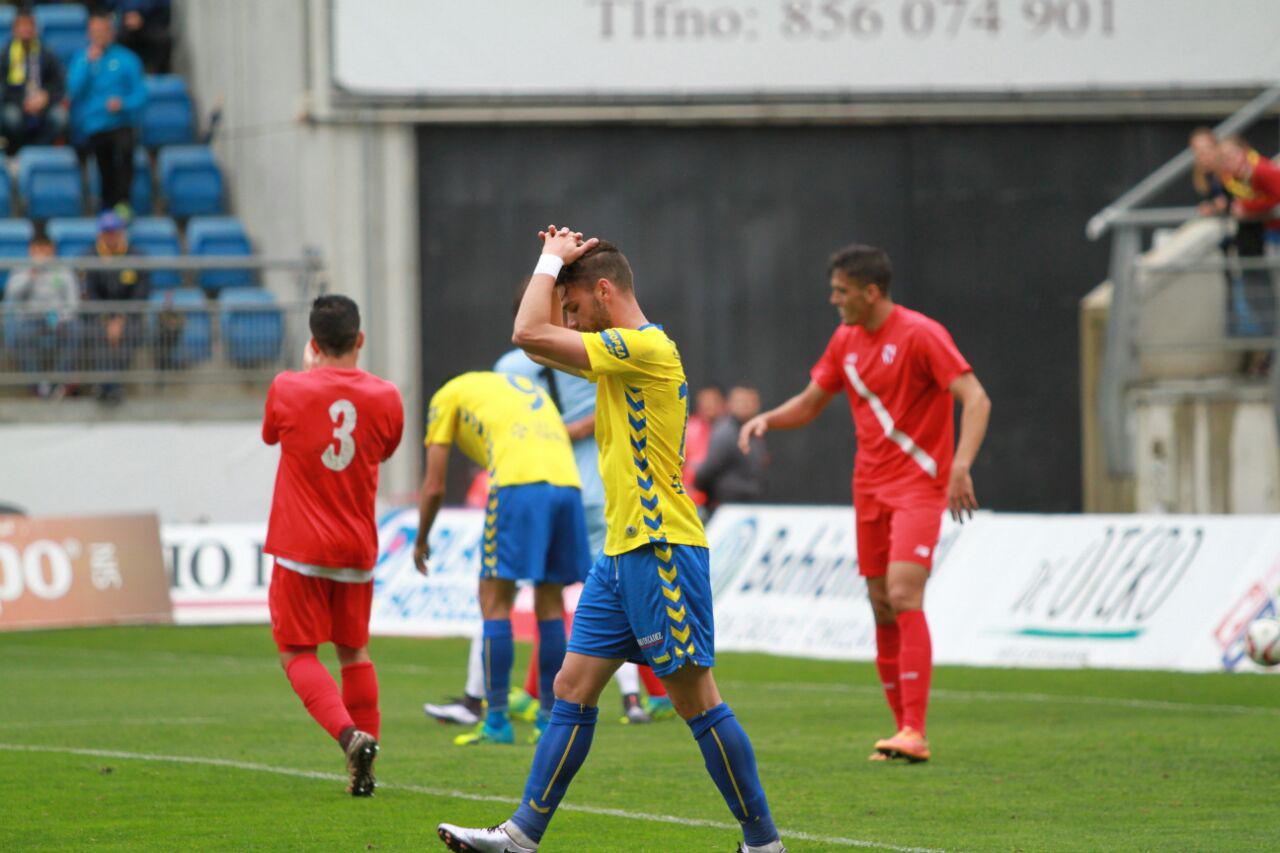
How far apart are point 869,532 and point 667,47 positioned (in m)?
14.6

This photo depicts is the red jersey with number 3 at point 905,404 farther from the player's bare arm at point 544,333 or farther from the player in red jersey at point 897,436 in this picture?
the player's bare arm at point 544,333

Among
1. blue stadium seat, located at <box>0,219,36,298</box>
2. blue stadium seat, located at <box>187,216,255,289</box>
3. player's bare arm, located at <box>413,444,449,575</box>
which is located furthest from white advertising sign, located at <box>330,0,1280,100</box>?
player's bare arm, located at <box>413,444,449,575</box>

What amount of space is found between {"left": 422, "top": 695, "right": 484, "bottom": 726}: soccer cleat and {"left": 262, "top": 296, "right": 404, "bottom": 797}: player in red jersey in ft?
8.54

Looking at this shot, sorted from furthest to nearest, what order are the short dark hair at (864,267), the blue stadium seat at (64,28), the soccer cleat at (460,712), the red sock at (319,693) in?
the blue stadium seat at (64,28), the soccer cleat at (460,712), the short dark hair at (864,267), the red sock at (319,693)

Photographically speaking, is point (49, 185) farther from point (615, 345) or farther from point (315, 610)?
point (615, 345)

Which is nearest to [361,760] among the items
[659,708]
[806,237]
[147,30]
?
[659,708]

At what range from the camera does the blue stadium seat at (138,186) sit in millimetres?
24938

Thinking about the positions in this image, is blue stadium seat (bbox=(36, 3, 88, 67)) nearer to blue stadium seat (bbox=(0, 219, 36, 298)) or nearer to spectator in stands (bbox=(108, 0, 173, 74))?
spectator in stands (bbox=(108, 0, 173, 74))

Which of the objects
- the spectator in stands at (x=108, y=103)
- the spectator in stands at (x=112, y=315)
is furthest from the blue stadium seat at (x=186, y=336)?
the spectator in stands at (x=108, y=103)

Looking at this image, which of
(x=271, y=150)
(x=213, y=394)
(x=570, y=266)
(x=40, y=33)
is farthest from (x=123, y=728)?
(x=40, y=33)

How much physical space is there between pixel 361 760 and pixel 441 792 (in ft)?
1.51

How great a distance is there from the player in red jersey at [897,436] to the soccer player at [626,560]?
122 inches

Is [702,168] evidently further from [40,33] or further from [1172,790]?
[1172,790]

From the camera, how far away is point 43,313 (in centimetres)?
2186
